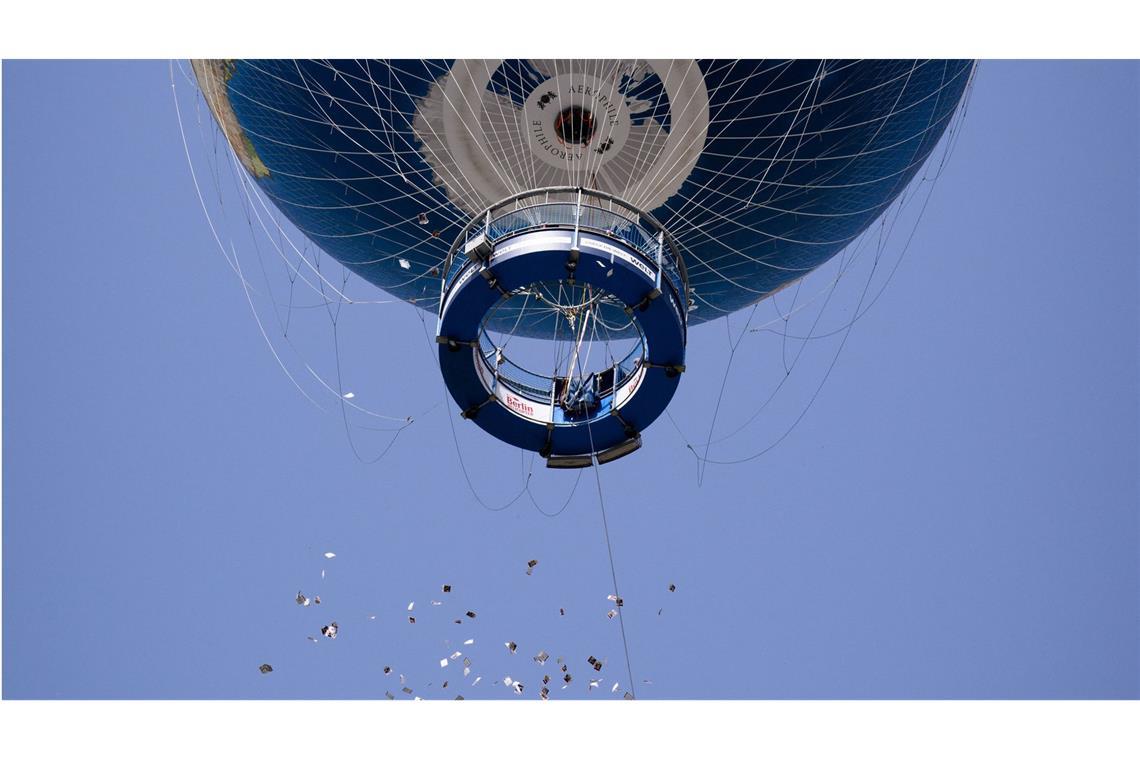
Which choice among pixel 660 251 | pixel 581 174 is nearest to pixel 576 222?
pixel 660 251

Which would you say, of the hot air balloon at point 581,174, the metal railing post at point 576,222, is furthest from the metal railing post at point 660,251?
the metal railing post at point 576,222

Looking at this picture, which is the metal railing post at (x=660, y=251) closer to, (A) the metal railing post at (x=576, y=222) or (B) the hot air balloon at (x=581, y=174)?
(B) the hot air balloon at (x=581, y=174)

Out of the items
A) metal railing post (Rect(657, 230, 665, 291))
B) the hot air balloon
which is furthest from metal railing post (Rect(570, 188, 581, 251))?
metal railing post (Rect(657, 230, 665, 291))

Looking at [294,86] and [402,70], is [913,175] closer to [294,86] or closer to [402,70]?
[402,70]

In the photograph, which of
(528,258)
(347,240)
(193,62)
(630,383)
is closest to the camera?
(528,258)

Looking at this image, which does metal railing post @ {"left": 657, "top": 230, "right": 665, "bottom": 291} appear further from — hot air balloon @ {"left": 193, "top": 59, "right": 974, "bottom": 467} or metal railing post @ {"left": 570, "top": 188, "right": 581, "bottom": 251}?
metal railing post @ {"left": 570, "top": 188, "right": 581, "bottom": 251}

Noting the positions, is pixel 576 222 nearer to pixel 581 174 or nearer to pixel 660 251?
pixel 660 251

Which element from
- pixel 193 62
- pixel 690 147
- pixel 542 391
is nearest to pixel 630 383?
pixel 542 391

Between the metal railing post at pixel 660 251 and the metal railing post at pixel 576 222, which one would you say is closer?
the metal railing post at pixel 576 222
